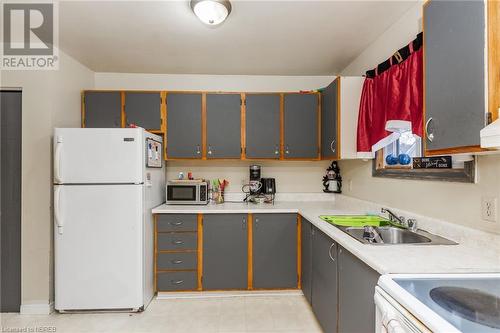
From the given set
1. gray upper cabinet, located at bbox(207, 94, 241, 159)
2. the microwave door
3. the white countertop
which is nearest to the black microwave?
the microwave door

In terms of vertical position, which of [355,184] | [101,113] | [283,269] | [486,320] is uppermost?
[101,113]

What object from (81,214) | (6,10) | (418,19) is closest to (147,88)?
(6,10)

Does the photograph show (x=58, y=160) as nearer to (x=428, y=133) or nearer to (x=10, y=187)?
(x=10, y=187)

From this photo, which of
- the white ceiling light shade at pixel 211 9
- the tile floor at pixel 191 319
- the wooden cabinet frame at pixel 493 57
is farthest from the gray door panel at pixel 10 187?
the wooden cabinet frame at pixel 493 57

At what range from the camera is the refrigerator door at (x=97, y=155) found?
246 cm

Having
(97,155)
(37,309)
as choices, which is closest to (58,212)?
(97,155)

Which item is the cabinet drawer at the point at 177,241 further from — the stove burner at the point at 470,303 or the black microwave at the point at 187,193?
the stove burner at the point at 470,303

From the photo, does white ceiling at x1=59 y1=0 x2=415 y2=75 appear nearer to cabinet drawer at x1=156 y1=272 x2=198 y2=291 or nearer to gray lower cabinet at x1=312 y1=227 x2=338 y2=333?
gray lower cabinet at x1=312 y1=227 x2=338 y2=333

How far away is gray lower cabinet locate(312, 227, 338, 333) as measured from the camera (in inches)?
74.6

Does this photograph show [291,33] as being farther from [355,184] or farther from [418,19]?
[355,184]

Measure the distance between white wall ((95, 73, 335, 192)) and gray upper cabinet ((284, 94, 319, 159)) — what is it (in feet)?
1.31

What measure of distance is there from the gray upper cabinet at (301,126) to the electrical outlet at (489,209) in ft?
6.08

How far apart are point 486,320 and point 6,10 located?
329 centimetres

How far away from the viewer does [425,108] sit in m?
1.44
